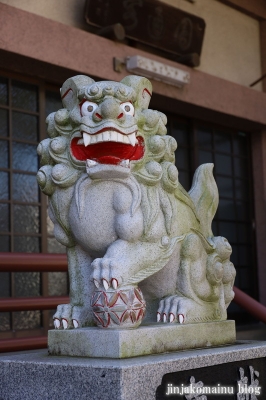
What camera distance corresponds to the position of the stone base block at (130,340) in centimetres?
191

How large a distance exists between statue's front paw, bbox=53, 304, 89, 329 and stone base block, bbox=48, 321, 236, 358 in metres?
0.03

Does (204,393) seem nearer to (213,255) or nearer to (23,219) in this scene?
(213,255)

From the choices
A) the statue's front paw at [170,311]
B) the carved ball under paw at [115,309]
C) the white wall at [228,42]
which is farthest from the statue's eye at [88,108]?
the white wall at [228,42]

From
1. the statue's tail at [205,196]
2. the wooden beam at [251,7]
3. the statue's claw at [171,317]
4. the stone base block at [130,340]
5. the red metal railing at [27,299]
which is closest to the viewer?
the stone base block at [130,340]

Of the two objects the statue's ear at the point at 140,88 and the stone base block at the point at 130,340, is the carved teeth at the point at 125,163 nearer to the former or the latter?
the statue's ear at the point at 140,88

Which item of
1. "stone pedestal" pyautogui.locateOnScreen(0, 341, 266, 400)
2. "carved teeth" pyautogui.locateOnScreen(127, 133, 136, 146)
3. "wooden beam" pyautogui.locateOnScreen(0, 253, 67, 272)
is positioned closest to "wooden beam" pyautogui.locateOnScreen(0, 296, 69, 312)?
"wooden beam" pyautogui.locateOnScreen(0, 253, 67, 272)

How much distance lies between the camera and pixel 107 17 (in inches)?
193

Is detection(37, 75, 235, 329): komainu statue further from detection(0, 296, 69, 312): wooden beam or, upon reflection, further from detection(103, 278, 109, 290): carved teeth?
detection(0, 296, 69, 312): wooden beam

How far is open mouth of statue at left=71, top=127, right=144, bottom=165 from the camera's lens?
6.72 feet

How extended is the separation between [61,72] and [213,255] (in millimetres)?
2628

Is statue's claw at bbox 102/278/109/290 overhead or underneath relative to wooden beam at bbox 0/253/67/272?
underneath

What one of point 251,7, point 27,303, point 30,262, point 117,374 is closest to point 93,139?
point 117,374

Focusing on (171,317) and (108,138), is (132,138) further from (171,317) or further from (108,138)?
(171,317)

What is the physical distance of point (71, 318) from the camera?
2121 mm
